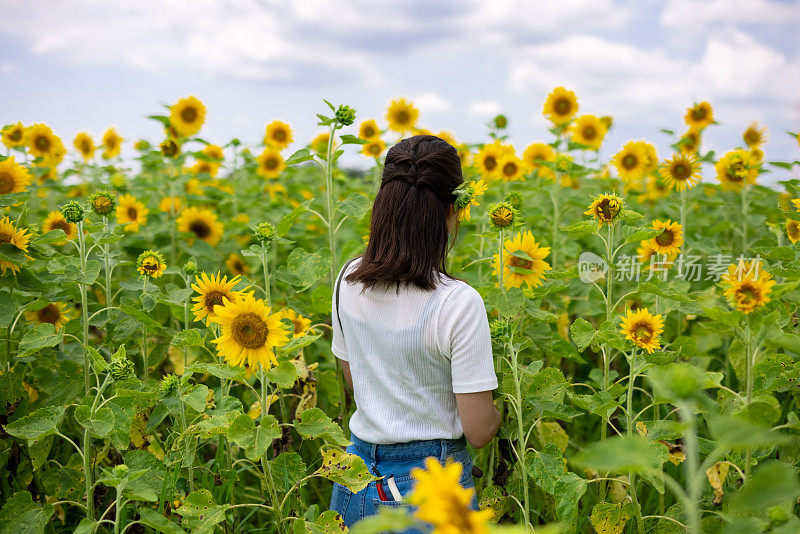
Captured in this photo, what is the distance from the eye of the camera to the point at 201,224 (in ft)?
13.5

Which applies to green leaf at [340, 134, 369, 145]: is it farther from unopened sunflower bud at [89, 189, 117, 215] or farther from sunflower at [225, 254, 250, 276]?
sunflower at [225, 254, 250, 276]

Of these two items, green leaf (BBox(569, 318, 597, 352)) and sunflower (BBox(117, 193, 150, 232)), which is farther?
sunflower (BBox(117, 193, 150, 232))

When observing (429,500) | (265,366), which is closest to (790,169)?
(265,366)

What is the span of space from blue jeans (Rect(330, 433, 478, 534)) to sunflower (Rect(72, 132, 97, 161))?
3962 millimetres

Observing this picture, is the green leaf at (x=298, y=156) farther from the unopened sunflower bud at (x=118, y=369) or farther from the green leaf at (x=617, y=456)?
the green leaf at (x=617, y=456)

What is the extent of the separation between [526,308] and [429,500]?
155 cm

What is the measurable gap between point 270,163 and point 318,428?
11.0ft

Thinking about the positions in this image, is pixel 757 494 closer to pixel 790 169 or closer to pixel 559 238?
pixel 559 238

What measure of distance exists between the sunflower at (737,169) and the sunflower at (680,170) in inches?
6.8

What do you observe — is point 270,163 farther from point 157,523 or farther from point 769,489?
point 769,489

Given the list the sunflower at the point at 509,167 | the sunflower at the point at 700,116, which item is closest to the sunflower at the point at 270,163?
the sunflower at the point at 509,167

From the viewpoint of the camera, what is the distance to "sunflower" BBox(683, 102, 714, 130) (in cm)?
411

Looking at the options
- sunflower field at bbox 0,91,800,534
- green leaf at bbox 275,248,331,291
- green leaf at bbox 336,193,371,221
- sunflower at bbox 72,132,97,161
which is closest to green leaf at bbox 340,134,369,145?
sunflower field at bbox 0,91,800,534

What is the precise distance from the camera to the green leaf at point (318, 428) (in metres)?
1.86
